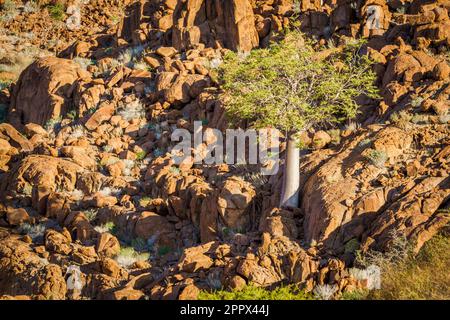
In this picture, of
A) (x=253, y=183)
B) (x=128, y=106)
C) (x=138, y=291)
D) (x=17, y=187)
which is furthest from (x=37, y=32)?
(x=138, y=291)

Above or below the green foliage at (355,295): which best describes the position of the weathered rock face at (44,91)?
above

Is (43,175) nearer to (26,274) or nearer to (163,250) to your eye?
(163,250)

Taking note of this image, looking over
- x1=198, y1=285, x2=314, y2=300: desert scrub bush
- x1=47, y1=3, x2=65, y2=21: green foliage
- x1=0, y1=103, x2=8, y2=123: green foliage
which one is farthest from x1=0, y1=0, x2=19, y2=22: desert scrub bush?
x1=198, y1=285, x2=314, y2=300: desert scrub bush

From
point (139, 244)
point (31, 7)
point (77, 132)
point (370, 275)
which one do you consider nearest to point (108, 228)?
point (139, 244)

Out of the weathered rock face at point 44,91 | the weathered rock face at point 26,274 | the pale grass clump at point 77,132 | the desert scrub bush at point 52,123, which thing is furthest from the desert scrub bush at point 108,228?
the weathered rock face at point 44,91

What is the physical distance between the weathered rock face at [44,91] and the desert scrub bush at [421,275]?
17600 millimetres

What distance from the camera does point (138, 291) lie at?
42.1 ft

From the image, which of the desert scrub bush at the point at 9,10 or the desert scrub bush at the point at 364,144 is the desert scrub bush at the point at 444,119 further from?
the desert scrub bush at the point at 9,10

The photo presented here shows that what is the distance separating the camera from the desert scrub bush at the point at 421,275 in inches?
445

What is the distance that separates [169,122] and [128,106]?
229 centimetres

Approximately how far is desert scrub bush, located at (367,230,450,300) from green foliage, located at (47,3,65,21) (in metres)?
31.6

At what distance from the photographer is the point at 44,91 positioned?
27422 millimetres

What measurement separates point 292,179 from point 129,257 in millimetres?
4554
